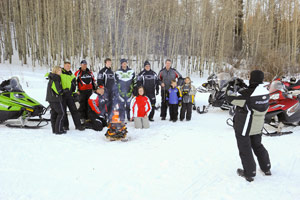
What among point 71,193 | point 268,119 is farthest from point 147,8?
point 71,193

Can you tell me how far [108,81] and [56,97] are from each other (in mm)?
1565

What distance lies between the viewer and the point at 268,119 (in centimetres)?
466

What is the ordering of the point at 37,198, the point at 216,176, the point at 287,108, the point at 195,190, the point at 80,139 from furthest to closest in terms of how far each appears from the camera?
the point at 287,108
the point at 80,139
the point at 216,176
the point at 195,190
the point at 37,198

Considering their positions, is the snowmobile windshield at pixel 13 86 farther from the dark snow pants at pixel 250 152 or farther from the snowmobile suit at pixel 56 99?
the dark snow pants at pixel 250 152

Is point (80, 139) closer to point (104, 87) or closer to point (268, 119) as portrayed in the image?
point (104, 87)

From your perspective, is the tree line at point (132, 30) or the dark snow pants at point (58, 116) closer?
the dark snow pants at point (58, 116)

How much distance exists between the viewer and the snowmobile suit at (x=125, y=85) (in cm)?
567

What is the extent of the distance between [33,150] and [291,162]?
12.5ft

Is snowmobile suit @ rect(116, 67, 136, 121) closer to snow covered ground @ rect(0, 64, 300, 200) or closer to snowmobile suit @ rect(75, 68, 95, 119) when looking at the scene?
snowmobile suit @ rect(75, 68, 95, 119)

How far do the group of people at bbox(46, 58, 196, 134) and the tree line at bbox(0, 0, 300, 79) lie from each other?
23.1ft

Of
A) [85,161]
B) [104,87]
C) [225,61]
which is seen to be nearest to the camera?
[85,161]

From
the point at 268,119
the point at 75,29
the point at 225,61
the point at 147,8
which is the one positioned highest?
the point at 147,8

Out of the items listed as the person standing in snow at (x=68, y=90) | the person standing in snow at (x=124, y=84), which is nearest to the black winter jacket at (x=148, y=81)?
the person standing in snow at (x=124, y=84)

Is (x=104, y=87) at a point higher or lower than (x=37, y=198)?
higher
